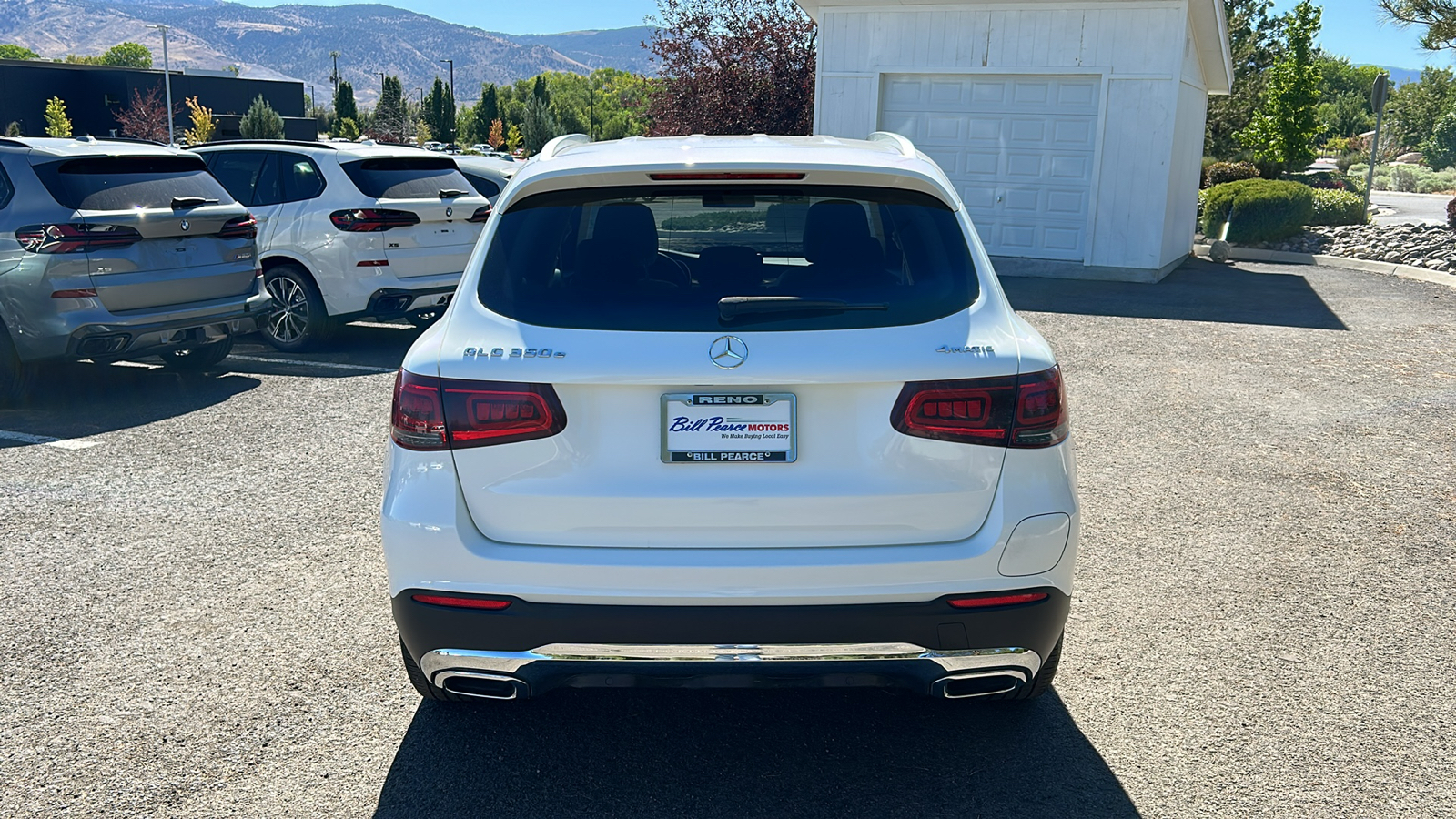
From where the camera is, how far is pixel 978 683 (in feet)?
10.1

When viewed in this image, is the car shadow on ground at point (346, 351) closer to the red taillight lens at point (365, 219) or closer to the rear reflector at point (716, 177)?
the red taillight lens at point (365, 219)

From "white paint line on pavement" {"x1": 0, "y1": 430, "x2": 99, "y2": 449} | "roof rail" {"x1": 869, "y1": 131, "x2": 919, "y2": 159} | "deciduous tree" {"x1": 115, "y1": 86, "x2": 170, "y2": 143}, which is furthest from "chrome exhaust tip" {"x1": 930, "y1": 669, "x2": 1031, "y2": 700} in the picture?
"deciduous tree" {"x1": 115, "y1": 86, "x2": 170, "y2": 143}

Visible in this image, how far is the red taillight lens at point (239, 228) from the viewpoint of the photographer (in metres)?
8.75

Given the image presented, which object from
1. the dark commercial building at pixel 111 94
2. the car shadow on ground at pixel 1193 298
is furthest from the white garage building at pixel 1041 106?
the dark commercial building at pixel 111 94

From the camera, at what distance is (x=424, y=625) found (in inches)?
119

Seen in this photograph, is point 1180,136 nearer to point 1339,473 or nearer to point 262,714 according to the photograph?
point 1339,473

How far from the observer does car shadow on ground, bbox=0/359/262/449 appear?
25.0 ft

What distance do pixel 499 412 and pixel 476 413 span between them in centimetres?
6

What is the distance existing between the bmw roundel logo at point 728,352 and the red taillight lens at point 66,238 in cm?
646

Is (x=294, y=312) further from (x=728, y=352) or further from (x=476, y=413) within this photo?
(x=728, y=352)

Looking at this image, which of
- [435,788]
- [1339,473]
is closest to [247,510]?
[435,788]

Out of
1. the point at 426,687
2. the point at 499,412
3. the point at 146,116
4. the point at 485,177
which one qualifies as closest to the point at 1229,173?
the point at 485,177

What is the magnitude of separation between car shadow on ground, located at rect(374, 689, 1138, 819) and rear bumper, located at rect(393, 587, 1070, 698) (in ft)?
1.32

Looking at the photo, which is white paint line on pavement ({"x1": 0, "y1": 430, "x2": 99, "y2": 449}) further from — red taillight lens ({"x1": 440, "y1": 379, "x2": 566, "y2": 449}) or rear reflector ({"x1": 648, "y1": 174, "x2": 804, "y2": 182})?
rear reflector ({"x1": 648, "y1": 174, "x2": 804, "y2": 182})
